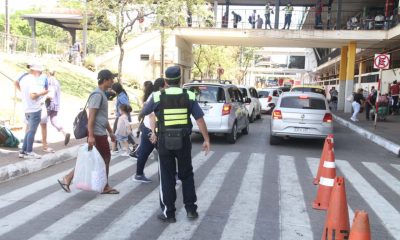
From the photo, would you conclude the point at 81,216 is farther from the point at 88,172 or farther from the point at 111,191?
the point at 111,191

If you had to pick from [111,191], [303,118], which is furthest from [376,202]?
[303,118]

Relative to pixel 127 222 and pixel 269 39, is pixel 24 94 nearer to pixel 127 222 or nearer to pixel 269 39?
pixel 127 222

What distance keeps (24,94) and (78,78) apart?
59.9ft

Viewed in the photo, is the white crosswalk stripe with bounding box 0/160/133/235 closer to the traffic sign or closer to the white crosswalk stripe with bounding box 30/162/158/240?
the white crosswalk stripe with bounding box 30/162/158/240

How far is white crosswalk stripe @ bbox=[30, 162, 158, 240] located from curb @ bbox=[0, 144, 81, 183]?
1.82 meters

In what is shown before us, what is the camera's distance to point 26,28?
253 ft

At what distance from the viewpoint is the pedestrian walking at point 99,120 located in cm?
605

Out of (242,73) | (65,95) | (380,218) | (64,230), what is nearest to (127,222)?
(64,230)

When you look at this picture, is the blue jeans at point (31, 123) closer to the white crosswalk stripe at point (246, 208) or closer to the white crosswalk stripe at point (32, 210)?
the white crosswalk stripe at point (32, 210)

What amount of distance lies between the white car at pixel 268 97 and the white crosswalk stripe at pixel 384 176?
14.9 meters

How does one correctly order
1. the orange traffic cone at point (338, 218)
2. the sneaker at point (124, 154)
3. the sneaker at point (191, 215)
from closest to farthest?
the orange traffic cone at point (338, 218)
the sneaker at point (191, 215)
the sneaker at point (124, 154)

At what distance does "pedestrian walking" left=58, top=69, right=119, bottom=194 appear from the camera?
19.9 ft

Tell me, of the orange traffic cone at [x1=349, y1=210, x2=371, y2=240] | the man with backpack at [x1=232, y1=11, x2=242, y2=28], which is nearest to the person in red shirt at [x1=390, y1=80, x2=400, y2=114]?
the man with backpack at [x1=232, y1=11, x2=242, y2=28]

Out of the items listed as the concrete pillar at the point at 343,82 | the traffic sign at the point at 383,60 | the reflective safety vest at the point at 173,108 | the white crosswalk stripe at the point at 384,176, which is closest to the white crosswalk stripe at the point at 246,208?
the reflective safety vest at the point at 173,108
